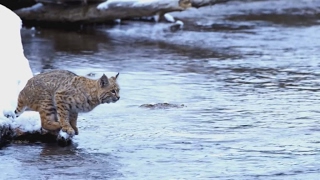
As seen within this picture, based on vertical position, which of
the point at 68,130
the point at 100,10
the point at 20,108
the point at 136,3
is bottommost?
the point at 68,130

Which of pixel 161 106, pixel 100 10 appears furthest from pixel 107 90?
pixel 100 10

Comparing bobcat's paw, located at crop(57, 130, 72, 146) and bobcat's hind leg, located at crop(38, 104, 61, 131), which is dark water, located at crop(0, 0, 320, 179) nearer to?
A: bobcat's paw, located at crop(57, 130, 72, 146)

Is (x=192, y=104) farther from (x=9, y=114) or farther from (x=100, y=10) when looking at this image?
(x=100, y=10)

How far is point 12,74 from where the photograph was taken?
9695 mm

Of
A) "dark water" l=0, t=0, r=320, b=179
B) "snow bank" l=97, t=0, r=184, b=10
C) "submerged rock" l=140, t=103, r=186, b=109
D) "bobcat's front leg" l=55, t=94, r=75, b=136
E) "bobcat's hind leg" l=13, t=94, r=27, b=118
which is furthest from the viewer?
"snow bank" l=97, t=0, r=184, b=10

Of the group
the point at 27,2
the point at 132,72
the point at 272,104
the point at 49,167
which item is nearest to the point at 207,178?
the point at 49,167

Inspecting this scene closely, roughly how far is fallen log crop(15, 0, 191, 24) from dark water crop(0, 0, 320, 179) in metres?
0.37

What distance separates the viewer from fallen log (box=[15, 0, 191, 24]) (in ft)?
58.5

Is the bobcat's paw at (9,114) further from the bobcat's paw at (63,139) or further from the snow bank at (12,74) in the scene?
the bobcat's paw at (63,139)

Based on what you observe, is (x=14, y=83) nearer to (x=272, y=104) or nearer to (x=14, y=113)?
(x=14, y=113)

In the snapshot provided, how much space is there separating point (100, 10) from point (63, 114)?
9884mm

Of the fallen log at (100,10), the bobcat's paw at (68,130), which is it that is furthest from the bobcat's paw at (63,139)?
the fallen log at (100,10)

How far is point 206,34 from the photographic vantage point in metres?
18.4

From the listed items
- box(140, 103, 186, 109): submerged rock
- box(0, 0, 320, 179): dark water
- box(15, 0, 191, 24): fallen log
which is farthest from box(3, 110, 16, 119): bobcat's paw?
box(15, 0, 191, 24): fallen log
